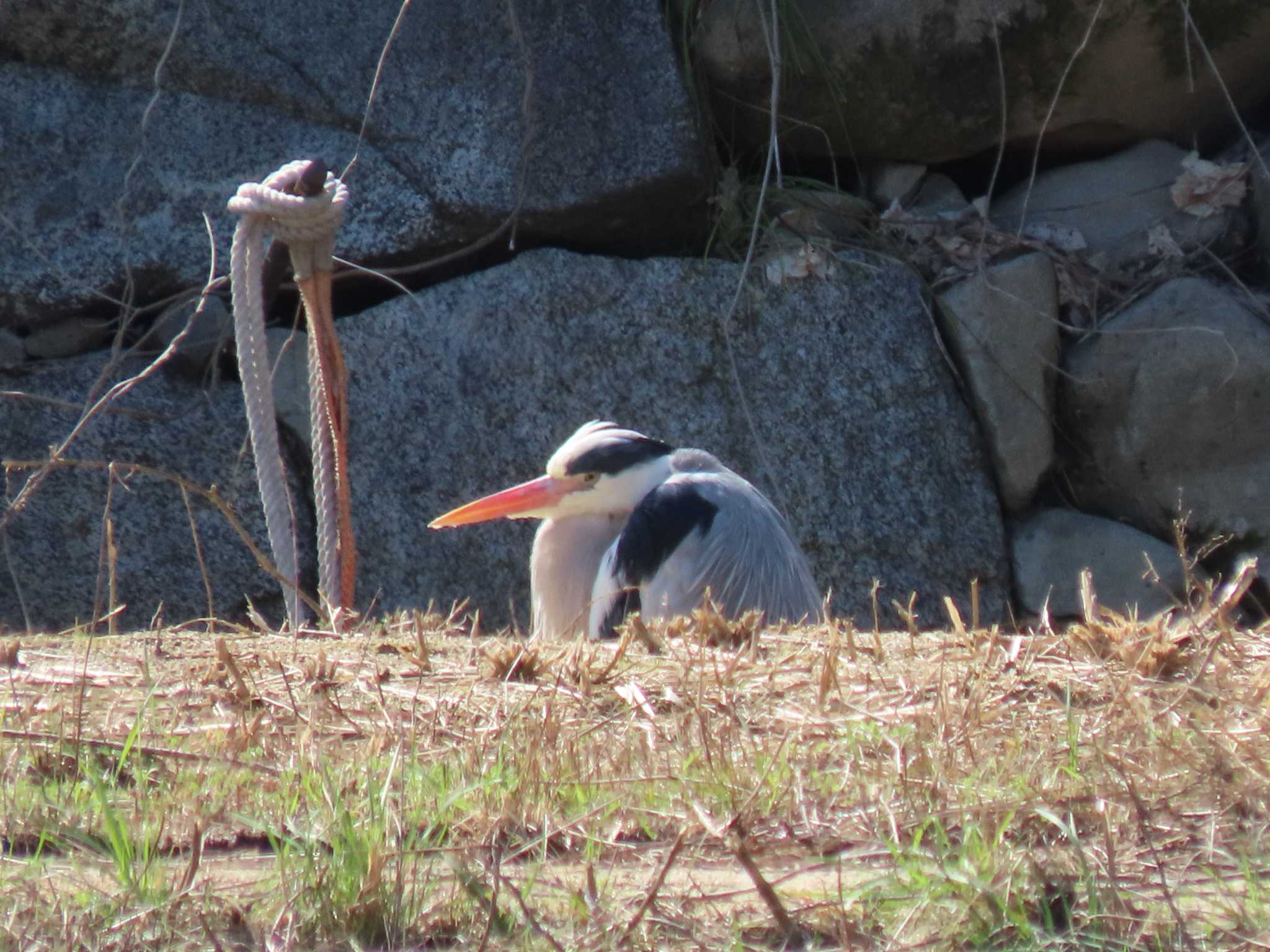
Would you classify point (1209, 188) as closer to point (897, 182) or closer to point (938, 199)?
point (938, 199)

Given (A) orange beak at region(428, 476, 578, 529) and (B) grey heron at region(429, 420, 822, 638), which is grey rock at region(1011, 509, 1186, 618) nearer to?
(B) grey heron at region(429, 420, 822, 638)

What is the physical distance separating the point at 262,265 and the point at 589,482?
3.85 ft

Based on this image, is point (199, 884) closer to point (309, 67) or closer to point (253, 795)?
point (253, 795)

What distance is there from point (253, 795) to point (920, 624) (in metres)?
3.44

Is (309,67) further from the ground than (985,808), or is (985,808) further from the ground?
(309,67)

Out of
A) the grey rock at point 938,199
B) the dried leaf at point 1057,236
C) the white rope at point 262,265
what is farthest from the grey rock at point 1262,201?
the white rope at point 262,265

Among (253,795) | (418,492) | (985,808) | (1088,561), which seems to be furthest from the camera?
(1088,561)

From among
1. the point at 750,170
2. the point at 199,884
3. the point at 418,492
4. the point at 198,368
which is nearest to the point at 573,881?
the point at 199,884

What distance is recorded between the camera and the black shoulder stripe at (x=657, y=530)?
13.1ft

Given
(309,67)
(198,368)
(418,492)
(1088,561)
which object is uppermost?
(309,67)

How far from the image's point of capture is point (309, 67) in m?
5.10

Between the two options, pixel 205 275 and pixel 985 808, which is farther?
pixel 205 275

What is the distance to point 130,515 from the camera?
193 inches

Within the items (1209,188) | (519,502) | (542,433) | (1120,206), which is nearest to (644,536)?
(519,502)
